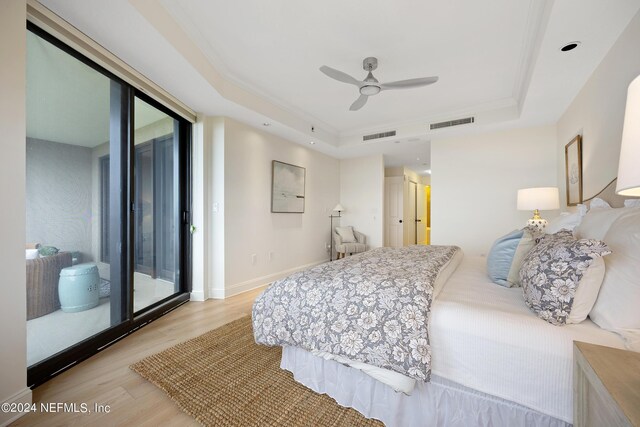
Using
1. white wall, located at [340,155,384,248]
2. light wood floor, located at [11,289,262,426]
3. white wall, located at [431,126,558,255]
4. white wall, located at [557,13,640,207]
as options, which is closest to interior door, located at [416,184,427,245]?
white wall, located at [340,155,384,248]

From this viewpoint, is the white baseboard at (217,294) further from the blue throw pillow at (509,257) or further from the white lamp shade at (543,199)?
the white lamp shade at (543,199)

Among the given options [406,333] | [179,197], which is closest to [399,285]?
[406,333]

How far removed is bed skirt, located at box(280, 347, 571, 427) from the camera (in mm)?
1154

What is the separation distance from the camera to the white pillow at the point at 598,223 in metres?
1.30

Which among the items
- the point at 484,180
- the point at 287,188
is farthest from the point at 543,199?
the point at 287,188

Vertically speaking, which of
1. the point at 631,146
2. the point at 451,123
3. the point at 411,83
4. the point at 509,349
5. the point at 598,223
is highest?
the point at 451,123

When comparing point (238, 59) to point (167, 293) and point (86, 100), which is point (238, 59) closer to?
point (86, 100)

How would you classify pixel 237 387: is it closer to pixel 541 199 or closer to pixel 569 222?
pixel 569 222

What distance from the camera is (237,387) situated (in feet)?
5.36

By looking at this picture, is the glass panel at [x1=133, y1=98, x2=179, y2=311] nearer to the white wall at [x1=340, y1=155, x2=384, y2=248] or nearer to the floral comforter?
the floral comforter

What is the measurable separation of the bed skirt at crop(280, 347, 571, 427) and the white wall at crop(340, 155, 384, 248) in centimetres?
414

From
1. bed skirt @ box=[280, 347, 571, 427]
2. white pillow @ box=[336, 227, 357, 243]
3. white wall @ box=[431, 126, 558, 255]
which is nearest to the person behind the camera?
bed skirt @ box=[280, 347, 571, 427]

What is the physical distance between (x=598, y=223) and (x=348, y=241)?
4202mm

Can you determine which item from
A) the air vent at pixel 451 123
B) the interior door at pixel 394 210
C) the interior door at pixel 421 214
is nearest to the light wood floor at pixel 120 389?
the air vent at pixel 451 123
